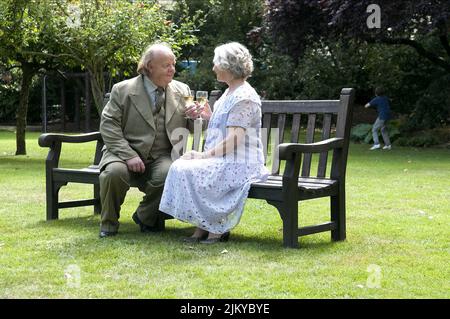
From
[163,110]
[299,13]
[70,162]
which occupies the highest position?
[299,13]

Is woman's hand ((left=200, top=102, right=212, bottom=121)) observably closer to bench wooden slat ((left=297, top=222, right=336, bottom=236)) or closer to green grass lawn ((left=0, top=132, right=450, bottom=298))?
green grass lawn ((left=0, top=132, right=450, bottom=298))

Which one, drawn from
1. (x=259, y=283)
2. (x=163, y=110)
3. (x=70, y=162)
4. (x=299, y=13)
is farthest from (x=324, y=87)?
(x=259, y=283)

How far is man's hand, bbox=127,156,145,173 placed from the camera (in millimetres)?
6574

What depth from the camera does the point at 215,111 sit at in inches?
256

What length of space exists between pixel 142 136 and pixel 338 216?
1.80m

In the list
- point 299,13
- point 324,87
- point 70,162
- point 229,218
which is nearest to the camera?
point 229,218

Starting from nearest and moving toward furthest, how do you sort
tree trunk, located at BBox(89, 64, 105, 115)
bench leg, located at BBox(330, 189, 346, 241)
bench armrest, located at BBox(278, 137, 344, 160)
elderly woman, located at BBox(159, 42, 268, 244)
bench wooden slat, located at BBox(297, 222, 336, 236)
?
bench armrest, located at BBox(278, 137, 344, 160), bench wooden slat, located at BBox(297, 222, 336, 236), elderly woman, located at BBox(159, 42, 268, 244), bench leg, located at BBox(330, 189, 346, 241), tree trunk, located at BBox(89, 64, 105, 115)

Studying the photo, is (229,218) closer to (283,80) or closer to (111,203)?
(111,203)

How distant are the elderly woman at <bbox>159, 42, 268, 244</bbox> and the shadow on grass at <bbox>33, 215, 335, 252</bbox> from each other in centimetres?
20

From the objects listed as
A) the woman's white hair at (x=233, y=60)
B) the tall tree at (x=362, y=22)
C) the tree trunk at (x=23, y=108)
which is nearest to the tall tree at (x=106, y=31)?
the tree trunk at (x=23, y=108)

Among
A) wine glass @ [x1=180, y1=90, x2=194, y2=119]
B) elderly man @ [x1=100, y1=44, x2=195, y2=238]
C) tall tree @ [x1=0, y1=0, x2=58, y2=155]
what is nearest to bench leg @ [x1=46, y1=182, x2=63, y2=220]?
elderly man @ [x1=100, y1=44, x2=195, y2=238]

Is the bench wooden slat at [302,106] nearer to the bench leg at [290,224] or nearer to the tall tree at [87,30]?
the bench leg at [290,224]

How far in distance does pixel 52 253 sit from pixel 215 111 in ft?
5.69

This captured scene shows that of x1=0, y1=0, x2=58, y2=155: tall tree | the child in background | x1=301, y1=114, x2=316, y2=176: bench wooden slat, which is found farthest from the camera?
the child in background
